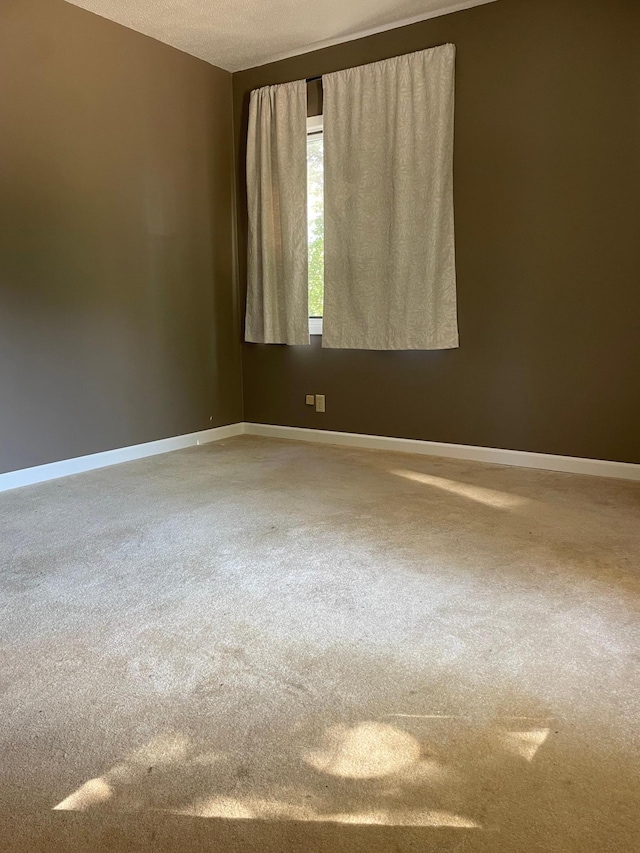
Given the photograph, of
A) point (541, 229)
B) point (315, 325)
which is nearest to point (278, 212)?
point (315, 325)

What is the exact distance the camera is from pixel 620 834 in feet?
3.77

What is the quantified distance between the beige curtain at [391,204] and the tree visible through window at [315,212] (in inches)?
6.2

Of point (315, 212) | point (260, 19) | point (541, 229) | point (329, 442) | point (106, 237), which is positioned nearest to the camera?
point (541, 229)

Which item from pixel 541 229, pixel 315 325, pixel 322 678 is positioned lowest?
pixel 322 678

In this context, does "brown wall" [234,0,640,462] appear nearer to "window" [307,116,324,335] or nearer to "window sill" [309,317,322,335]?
"window" [307,116,324,335]

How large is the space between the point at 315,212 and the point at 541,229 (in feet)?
5.05

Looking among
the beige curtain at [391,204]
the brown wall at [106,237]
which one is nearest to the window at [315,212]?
the beige curtain at [391,204]

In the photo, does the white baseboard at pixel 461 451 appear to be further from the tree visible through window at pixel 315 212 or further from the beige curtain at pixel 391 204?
the tree visible through window at pixel 315 212

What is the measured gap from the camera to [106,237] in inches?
153

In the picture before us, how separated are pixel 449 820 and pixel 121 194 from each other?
148 inches

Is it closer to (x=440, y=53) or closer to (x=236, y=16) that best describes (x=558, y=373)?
(x=440, y=53)

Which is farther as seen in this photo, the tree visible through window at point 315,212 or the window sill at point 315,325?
the window sill at point 315,325

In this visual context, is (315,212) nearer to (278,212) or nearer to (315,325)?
(278,212)

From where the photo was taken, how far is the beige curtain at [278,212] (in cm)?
434
